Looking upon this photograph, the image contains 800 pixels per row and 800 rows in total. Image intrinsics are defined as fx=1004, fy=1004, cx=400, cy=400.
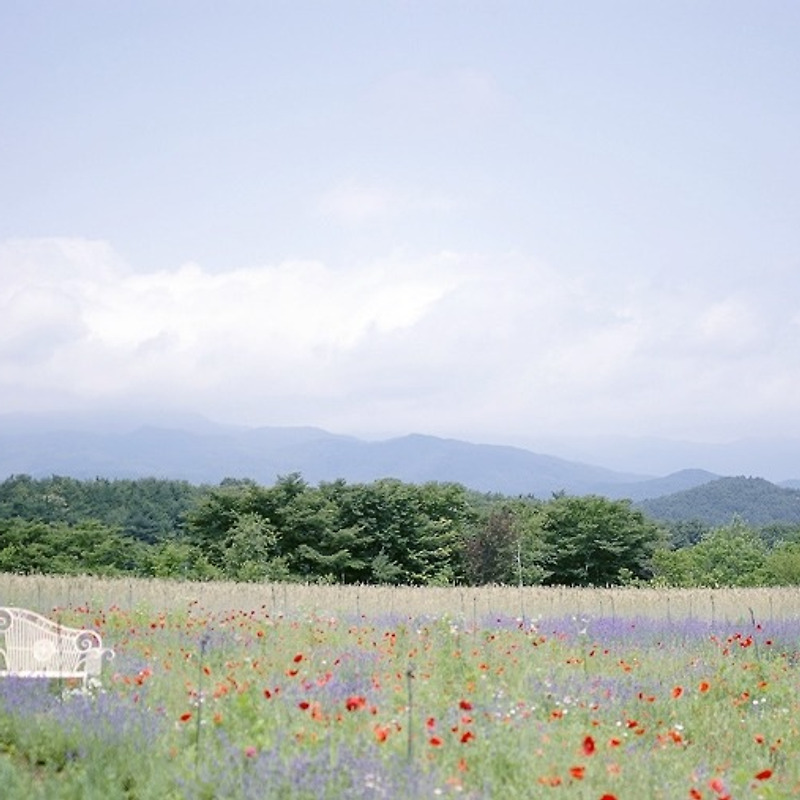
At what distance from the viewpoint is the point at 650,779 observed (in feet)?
22.0

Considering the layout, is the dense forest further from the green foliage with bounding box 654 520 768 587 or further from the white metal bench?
the white metal bench

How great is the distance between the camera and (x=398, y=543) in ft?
170

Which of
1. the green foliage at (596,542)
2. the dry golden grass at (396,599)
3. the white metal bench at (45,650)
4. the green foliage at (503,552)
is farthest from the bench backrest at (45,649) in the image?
the green foliage at (596,542)

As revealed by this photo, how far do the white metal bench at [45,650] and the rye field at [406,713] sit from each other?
238 mm

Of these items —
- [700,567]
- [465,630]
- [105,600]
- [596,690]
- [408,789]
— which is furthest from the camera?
[700,567]

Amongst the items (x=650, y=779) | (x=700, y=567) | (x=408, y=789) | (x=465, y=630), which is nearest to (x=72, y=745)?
(x=408, y=789)

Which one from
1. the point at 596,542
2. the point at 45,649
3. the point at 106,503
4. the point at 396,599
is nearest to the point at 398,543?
the point at 596,542

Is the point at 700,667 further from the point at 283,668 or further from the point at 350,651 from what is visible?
the point at 283,668

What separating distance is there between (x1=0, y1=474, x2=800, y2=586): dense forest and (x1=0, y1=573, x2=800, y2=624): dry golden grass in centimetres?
2277

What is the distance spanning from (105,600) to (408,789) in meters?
12.5

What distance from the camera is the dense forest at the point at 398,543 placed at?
47062mm

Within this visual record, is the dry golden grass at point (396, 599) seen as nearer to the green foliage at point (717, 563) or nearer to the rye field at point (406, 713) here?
the rye field at point (406, 713)

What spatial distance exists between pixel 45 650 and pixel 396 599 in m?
10.5

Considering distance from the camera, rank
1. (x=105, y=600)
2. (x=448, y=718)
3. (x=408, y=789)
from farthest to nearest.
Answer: (x=105, y=600), (x=448, y=718), (x=408, y=789)
